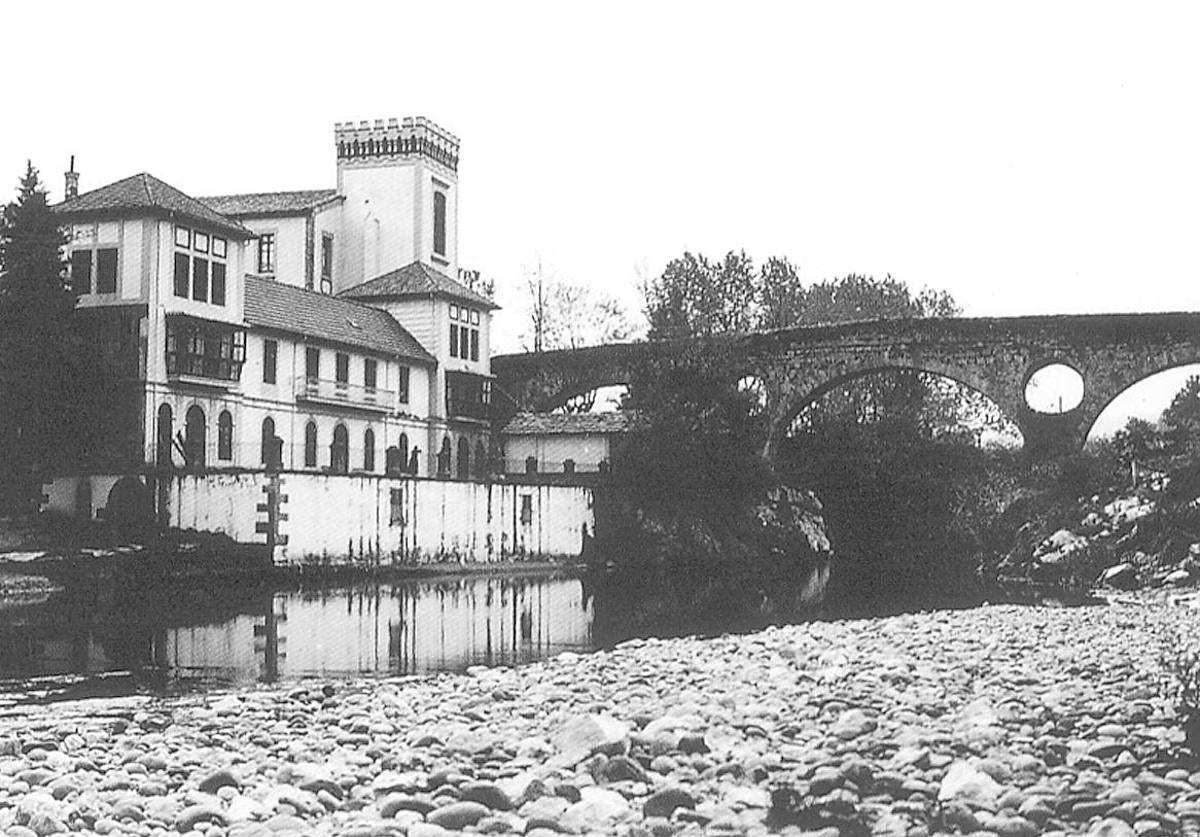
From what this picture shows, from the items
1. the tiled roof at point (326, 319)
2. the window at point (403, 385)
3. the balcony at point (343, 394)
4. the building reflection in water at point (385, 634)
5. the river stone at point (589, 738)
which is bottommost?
the building reflection in water at point (385, 634)

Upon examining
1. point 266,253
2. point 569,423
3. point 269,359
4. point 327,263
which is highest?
point 266,253

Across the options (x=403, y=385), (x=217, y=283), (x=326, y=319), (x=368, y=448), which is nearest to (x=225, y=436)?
(x=217, y=283)

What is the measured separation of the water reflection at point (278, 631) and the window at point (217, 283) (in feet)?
35.8

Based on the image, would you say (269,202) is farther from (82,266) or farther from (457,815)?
(457,815)

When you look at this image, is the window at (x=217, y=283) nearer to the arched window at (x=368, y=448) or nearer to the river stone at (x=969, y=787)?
the arched window at (x=368, y=448)

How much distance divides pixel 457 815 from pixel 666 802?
114cm

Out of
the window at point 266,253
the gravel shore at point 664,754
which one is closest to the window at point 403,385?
the window at point 266,253

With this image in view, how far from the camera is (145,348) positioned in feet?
126

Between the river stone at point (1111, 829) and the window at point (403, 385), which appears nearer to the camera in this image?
the river stone at point (1111, 829)

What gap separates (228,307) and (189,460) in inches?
192

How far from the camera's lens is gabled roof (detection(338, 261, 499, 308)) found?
52719 millimetres

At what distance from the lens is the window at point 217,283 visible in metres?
40.9

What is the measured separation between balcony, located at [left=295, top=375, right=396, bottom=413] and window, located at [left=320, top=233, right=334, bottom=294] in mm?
9861

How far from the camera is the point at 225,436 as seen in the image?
136ft
